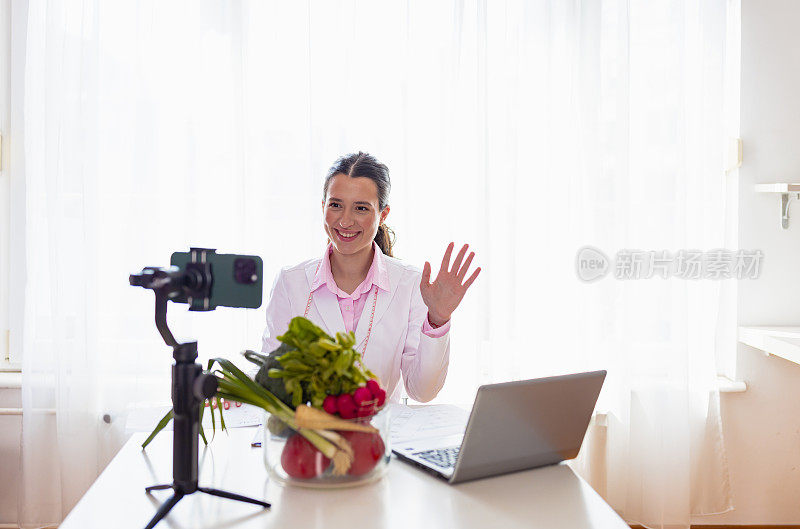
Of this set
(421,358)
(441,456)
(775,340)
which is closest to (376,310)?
(421,358)

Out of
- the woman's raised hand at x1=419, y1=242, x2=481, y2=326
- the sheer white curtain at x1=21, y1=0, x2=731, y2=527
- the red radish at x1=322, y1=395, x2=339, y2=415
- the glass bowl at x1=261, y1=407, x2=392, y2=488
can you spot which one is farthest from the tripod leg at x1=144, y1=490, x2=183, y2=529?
the sheer white curtain at x1=21, y1=0, x2=731, y2=527

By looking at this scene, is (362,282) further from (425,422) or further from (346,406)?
(346,406)

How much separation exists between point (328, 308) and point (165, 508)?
1111 mm

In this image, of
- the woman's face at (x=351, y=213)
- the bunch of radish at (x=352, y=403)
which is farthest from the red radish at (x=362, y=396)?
the woman's face at (x=351, y=213)

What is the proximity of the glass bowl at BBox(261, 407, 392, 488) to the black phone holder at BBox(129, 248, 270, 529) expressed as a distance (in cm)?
8

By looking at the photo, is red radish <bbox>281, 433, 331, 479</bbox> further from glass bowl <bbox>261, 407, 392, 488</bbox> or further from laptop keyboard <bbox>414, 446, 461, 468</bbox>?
laptop keyboard <bbox>414, 446, 461, 468</bbox>

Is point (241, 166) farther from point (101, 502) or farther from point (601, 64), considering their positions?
point (101, 502)

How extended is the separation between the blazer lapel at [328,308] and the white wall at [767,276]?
176cm

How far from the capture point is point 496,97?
297 centimetres

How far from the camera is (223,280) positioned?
1.14m

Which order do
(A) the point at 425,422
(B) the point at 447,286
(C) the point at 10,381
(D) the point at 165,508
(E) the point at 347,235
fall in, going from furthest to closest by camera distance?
(C) the point at 10,381 < (E) the point at 347,235 < (B) the point at 447,286 < (A) the point at 425,422 < (D) the point at 165,508

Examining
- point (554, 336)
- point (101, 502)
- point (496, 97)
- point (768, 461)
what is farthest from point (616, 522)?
point (768, 461)

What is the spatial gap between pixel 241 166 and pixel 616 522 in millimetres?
2107

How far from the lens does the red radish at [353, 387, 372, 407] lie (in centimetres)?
115
